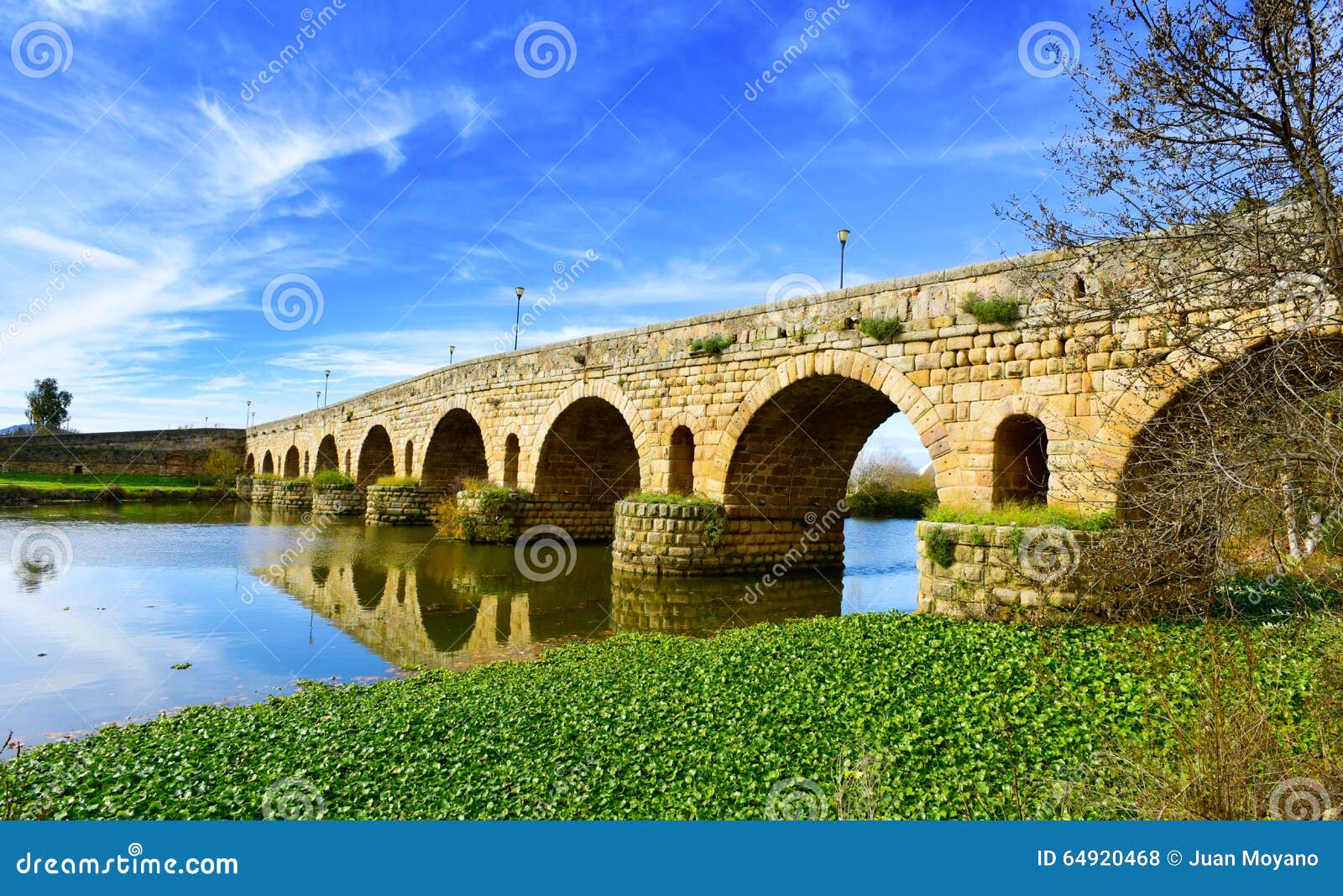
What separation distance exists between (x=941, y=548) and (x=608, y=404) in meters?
9.57

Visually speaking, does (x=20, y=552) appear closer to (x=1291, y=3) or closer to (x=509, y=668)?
(x=509, y=668)

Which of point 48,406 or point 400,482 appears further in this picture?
point 48,406

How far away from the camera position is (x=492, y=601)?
38.2ft

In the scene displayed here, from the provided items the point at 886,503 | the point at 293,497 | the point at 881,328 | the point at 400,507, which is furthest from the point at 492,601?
the point at 886,503

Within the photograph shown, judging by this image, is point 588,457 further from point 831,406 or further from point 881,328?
point 881,328

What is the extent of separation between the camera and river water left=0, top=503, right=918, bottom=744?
274 inches

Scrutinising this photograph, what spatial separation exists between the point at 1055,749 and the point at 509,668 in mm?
4715

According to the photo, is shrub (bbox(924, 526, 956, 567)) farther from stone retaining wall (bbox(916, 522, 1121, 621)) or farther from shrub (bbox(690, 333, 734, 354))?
shrub (bbox(690, 333, 734, 354))

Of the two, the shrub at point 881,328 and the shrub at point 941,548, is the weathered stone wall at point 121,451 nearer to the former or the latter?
the shrub at point 881,328

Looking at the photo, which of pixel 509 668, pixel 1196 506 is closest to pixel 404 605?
pixel 509 668

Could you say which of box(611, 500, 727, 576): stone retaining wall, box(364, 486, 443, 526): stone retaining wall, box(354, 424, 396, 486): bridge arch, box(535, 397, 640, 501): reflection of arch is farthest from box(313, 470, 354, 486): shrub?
box(611, 500, 727, 576): stone retaining wall

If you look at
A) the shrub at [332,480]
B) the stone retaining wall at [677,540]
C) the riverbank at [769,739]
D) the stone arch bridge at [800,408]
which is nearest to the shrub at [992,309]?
the stone arch bridge at [800,408]

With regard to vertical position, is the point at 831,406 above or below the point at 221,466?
above

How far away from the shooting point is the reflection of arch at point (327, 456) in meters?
36.8
